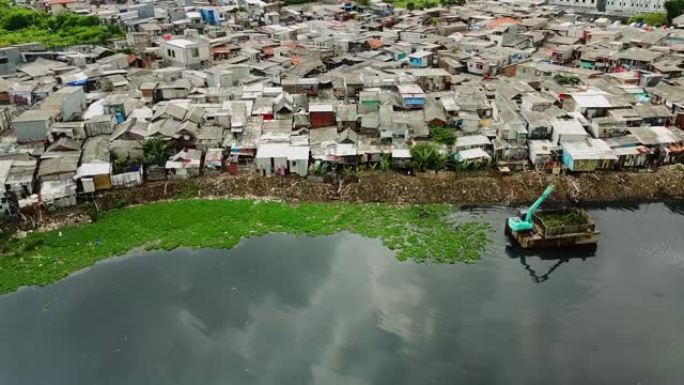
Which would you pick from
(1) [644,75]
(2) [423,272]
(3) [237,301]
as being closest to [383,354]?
(2) [423,272]

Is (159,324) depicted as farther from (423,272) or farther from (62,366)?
(423,272)

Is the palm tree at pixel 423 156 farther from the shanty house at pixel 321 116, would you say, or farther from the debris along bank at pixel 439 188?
the shanty house at pixel 321 116

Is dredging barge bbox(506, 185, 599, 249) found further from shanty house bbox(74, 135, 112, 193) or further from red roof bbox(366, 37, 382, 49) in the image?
red roof bbox(366, 37, 382, 49)

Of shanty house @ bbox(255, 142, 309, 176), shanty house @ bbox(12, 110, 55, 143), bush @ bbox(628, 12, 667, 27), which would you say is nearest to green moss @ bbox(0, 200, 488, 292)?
shanty house @ bbox(255, 142, 309, 176)

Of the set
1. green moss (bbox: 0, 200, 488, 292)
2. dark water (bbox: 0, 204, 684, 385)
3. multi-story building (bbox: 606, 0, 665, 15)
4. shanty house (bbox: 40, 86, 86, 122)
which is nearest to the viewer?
dark water (bbox: 0, 204, 684, 385)

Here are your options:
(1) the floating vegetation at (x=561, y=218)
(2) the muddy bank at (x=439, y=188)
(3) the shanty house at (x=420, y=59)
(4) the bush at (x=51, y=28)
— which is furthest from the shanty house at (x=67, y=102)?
(1) the floating vegetation at (x=561, y=218)

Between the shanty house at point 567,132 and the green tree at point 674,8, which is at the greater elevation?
the green tree at point 674,8
